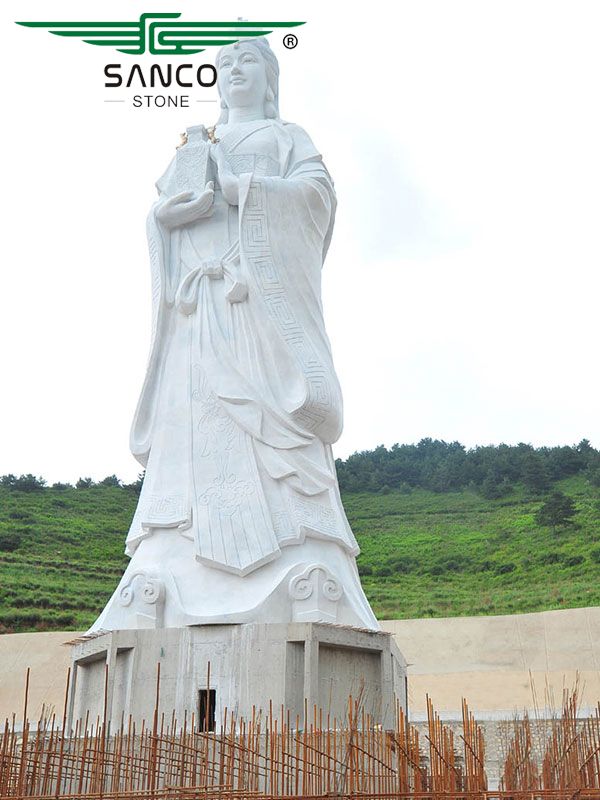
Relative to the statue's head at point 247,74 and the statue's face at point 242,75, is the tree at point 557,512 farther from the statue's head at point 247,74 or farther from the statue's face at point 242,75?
the statue's face at point 242,75

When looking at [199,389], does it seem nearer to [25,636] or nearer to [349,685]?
[349,685]

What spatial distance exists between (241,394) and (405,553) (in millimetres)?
14563

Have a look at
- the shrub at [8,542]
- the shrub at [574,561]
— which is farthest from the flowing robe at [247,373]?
the shrub at [8,542]

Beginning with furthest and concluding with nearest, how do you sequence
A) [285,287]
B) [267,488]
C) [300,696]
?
[285,287]
[267,488]
[300,696]

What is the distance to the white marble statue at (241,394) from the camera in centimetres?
825

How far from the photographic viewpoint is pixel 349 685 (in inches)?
310

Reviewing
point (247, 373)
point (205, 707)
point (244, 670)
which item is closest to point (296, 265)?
point (247, 373)

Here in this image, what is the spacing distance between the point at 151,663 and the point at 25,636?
790 cm

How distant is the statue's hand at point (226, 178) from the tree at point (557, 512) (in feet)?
48.5

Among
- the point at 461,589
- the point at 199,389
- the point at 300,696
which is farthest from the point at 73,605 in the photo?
the point at 300,696

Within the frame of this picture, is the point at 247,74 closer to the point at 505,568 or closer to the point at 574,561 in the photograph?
the point at 574,561

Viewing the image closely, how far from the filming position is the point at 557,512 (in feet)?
74.3

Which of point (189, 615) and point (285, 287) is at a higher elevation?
point (285, 287)

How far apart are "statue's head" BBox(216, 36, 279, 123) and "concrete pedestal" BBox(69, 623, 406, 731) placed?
4.85m
